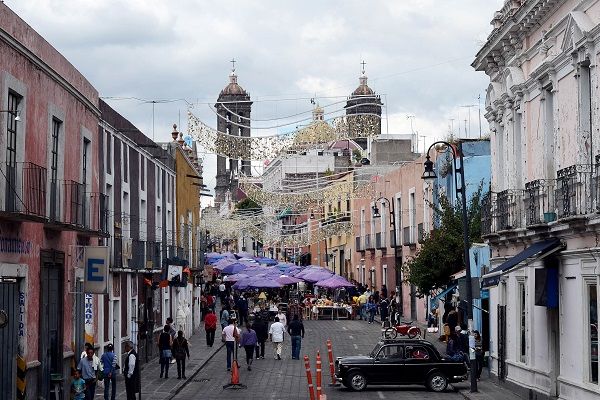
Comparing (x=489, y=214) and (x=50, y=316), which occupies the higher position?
(x=489, y=214)

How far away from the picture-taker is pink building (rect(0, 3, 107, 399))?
65.5 ft

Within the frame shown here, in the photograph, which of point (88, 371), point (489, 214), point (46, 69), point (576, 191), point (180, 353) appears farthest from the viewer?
point (180, 353)

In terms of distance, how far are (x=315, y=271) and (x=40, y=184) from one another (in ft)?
129

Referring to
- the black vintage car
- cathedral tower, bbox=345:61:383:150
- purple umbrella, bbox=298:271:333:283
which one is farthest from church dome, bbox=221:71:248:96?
the black vintage car

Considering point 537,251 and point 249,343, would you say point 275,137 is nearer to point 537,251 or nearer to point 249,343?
point 249,343

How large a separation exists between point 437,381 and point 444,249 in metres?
12.7

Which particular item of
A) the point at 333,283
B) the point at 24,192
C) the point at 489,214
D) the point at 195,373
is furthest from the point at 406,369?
the point at 333,283

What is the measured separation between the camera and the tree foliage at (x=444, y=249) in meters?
40.4

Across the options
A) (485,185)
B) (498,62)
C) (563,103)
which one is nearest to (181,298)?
(485,185)

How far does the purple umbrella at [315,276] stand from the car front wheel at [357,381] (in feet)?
94.3

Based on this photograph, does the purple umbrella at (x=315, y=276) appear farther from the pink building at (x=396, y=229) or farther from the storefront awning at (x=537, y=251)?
the storefront awning at (x=537, y=251)

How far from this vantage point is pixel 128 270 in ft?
109

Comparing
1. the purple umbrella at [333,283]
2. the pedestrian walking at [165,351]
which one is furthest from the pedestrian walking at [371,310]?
the pedestrian walking at [165,351]

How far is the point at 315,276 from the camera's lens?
58562mm
